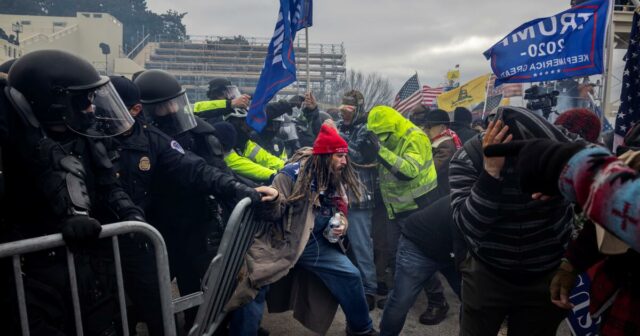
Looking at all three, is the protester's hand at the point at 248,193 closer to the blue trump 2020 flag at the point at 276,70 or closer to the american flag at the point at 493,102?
the blue trump 2020 flag at the point at 276,70

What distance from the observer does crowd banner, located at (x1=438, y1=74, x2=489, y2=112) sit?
10.5 metres

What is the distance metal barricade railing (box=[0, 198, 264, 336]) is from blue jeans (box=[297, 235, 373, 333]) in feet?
1.52

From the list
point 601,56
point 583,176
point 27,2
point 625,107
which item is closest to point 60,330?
point 583,176

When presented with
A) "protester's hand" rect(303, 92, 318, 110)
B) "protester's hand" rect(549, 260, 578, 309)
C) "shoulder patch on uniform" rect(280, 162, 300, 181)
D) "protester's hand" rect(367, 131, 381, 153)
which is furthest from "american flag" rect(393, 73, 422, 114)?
"protester's hand" rect(549, 260, 578, 309)

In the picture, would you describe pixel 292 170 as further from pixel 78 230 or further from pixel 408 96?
pixel 408 96

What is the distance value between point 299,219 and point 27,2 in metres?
53.8

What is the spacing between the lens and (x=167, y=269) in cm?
225

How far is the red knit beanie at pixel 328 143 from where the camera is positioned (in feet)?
11.1

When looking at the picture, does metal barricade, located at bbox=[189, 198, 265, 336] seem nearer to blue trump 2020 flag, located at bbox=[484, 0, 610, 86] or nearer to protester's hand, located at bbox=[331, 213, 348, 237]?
protester's hand, located at bbox=[331, 213, 348, 237]

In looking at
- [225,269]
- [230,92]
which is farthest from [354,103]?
[225,269]

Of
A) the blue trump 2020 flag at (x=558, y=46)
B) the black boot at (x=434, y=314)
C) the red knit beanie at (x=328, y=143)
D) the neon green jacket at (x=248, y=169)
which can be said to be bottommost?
the black boot at (x=434, y=314)

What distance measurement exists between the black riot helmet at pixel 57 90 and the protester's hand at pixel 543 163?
2.15 meters

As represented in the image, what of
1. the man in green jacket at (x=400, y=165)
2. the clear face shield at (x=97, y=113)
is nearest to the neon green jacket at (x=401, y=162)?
the man in green jacket at (x=400, y=165)

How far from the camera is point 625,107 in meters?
3.29
